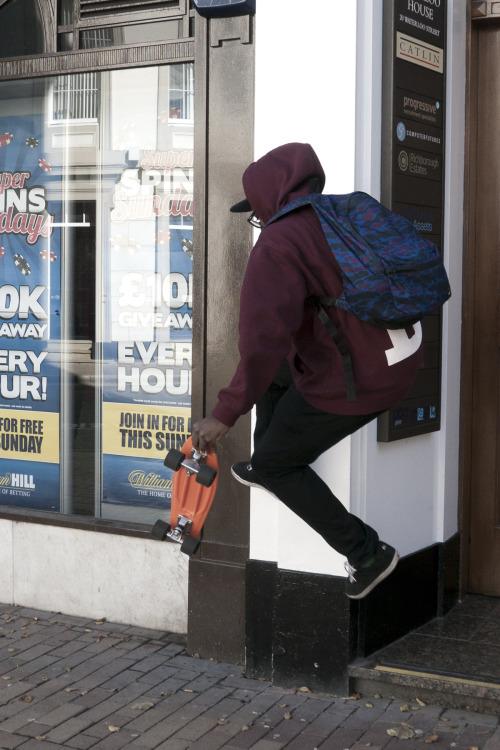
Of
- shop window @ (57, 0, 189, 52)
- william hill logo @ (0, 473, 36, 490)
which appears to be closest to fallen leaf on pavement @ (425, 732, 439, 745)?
william hill logo @ (0, 473, 36, 490)

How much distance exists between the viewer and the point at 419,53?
176 inches

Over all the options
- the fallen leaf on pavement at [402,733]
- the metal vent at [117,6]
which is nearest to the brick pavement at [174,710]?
the fallen leaf on pavement at [402,733]

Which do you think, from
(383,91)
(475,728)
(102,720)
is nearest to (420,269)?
(383,91)

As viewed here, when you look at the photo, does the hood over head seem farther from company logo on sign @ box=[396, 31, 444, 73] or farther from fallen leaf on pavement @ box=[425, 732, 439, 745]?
fallen leaf on pavement @ box=[425, 732, 439, 745]

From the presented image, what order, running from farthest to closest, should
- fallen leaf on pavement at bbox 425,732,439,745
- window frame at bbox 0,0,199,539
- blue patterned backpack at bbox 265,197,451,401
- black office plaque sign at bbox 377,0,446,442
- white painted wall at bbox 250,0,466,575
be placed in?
window frame at bbox 0,0,199,539 → black office plaque sign at bbox 377,0,446,442 → white painted wall at bbox 250,0,466,575 → fallen leaf on pavement at bbox 425,732,439,745 → blue patterned backpack at bbox 265,197,451,401

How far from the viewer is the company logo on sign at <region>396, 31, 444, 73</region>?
4.35 metres

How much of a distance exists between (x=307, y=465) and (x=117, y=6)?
8.75ft

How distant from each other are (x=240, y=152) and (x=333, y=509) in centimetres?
175

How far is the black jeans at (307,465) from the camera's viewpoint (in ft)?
11.8

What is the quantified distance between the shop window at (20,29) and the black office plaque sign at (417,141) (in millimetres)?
1982

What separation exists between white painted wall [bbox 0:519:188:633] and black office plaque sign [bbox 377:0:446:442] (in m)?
1.37

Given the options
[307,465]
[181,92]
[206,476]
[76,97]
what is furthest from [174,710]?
[76,97]

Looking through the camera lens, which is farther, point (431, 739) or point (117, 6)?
point (117, 6)

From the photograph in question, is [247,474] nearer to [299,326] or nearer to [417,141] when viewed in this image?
[299,326]
